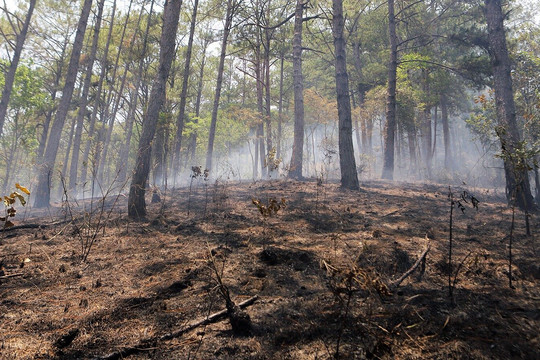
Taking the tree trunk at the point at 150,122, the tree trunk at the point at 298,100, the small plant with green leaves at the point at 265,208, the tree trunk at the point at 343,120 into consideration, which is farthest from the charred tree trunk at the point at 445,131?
the small plant with green leaves at the point at 265,208

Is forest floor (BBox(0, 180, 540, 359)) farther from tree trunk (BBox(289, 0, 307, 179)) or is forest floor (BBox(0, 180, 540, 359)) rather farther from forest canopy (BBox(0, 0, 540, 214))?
tree trunk (BBox(289, 0, 307, 179))

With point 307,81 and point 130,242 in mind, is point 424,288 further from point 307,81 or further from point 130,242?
point 307,81

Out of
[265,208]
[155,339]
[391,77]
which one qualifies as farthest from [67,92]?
[391,77]

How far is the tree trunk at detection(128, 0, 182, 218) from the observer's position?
5.59 metres

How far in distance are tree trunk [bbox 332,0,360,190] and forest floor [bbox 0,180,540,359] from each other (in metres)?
3.76

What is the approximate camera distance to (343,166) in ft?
26.8

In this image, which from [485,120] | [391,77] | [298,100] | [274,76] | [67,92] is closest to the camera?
[67,92]

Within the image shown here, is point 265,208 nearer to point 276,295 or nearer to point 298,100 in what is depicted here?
point 276,295

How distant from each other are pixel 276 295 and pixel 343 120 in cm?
667

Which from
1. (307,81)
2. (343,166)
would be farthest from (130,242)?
(307,81)

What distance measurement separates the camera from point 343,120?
26.3 feet

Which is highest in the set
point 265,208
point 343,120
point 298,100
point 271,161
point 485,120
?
point 298,100

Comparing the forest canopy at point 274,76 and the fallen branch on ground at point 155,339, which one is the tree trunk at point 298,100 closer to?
the forest canopy at point 274,76

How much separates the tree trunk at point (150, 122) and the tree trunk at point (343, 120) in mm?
A: 4750
